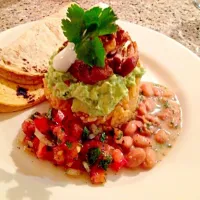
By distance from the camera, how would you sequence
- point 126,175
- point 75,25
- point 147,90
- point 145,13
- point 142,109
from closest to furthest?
point 75,25
point 126,175
point 142,109
point 147,90
point 145,13

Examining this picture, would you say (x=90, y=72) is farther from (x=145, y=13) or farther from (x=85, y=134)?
(x=145, y=13)

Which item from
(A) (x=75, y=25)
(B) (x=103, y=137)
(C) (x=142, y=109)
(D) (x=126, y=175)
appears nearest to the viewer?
(A) (x=75, y=25)

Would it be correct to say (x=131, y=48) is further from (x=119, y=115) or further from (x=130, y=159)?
(x=130, y=159)

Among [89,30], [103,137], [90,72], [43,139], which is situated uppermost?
[89,30]

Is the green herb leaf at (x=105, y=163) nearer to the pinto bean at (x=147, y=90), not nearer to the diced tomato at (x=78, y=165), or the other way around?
the diced tomato at (x=78, y=165)

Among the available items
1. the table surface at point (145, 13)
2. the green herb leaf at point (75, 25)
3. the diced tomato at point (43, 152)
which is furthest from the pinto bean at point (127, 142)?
the table surface at point (145, 13)

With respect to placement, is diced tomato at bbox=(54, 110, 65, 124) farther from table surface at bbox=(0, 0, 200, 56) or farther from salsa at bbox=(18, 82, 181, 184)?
table surface at bbox=(0, 0, 200, 56)

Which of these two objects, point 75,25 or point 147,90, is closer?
point 75,25

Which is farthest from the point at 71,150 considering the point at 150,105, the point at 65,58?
→ the point at 150,105
